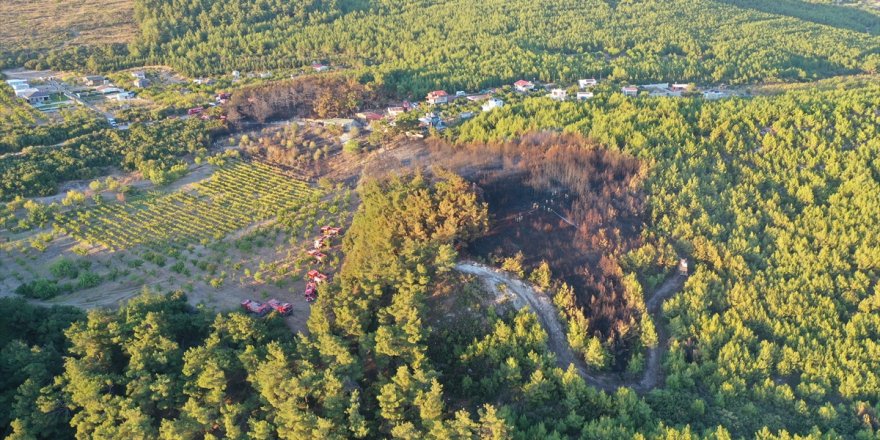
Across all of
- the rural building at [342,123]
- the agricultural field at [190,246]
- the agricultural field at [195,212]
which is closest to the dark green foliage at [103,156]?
the agricultural field at [195,212]

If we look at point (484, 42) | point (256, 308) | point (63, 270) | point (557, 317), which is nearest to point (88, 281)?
point (63, 270)

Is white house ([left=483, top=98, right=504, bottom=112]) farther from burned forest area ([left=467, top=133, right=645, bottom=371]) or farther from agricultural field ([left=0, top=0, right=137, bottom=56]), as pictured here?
agricultural field ([left=0, top=0, right=137, bottom=56])

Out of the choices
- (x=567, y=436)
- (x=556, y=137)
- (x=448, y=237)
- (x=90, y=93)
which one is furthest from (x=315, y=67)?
(x=567, y=436)

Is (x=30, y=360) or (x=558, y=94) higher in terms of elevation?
(x=558, y=94)

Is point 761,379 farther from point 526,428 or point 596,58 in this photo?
point 596,58

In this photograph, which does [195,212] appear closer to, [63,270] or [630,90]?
[63,270]

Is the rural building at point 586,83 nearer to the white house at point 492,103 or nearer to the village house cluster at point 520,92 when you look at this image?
the village house cluster at point 520,92
